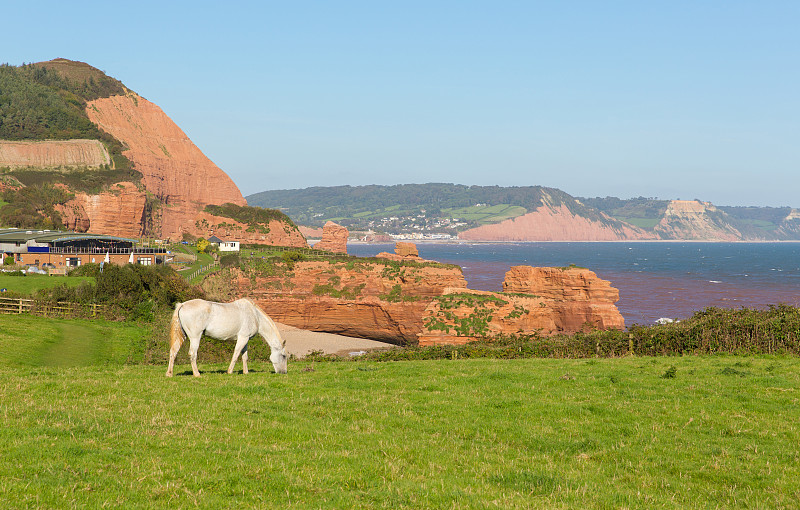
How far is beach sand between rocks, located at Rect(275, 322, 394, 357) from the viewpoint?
5650 centimetres

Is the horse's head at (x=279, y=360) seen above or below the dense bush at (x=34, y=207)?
below

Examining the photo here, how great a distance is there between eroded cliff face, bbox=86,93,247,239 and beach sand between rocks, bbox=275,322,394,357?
213 feet

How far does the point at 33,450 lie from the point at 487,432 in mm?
7571

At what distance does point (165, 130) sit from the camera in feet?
461

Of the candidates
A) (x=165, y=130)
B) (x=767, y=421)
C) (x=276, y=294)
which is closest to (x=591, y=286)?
(x=276, y=294)

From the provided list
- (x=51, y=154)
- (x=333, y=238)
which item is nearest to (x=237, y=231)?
(x=333, y=238)

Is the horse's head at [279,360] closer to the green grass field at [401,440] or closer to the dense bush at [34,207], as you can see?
the green grass field at [401,440]

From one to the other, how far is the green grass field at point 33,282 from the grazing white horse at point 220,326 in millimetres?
33475

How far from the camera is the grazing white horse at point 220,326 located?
56.9ft

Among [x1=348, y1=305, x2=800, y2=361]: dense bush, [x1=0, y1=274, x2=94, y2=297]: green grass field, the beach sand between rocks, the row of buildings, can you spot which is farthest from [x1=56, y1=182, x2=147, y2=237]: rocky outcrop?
[x1=348, y1=305, x2=800, y2=361]: dense bush

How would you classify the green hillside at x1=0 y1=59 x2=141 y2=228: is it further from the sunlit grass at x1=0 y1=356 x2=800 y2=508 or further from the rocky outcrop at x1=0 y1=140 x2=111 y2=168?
the sunlit grass at x1=0 y1=356 x2=800 y2=508

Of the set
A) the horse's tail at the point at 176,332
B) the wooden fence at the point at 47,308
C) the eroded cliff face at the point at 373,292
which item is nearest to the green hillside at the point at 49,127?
the eroded cliff face at the point at 373,292

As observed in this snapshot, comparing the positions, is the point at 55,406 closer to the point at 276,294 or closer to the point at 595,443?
the point at 595,443

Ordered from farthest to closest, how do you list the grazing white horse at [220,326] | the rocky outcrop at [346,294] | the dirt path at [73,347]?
the rocky outcrop at [346,294] < the dirt path at [73,347] < the grazing white horse at [220,326]
